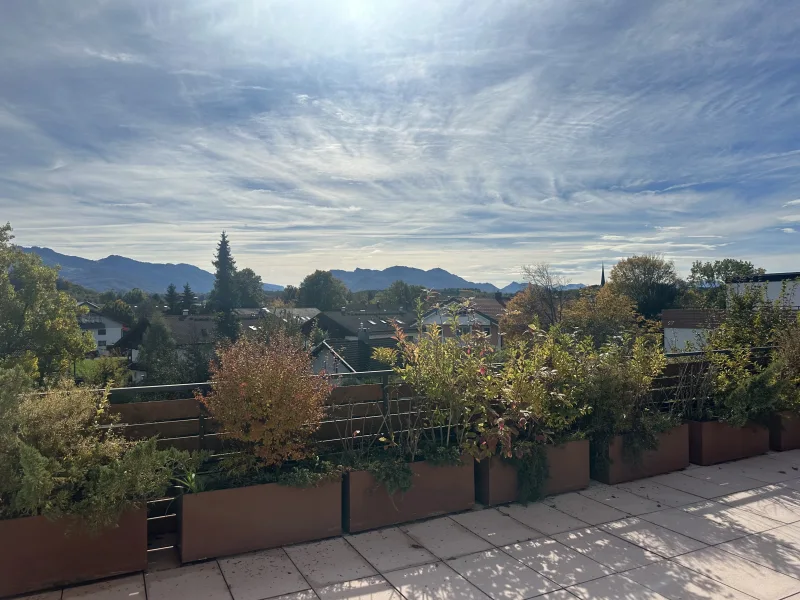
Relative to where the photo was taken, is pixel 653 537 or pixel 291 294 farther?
pixel 291 294

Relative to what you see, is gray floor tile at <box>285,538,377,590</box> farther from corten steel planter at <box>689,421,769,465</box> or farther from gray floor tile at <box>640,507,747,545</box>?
corten steel planter at <box>689,421,769,465</box>

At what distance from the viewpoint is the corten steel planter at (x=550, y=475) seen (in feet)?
12.8

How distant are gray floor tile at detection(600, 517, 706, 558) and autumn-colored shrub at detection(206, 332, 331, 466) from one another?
2.13 metres

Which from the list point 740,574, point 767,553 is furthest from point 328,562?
point 767,553

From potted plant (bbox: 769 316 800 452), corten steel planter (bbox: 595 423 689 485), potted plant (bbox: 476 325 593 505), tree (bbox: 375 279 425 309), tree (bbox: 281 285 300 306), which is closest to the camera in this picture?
potted plant (bbox: 476 325 593 505)

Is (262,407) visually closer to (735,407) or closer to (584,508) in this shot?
(584,508)

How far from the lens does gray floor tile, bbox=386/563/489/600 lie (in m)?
2.70

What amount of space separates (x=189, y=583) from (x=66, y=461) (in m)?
0.89

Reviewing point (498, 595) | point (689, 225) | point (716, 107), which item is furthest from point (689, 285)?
point (498, 595)

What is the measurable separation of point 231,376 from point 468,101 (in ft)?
18.3

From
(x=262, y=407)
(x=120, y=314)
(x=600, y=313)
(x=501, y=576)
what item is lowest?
(x=501, y=576)

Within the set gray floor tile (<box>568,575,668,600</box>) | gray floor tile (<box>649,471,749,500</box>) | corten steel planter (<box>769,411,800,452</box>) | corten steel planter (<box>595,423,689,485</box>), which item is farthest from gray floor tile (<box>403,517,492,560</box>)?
corten steel planter (<box>769,411,800,452</box>)

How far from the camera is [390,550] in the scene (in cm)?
319

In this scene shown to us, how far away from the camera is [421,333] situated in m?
4.24
